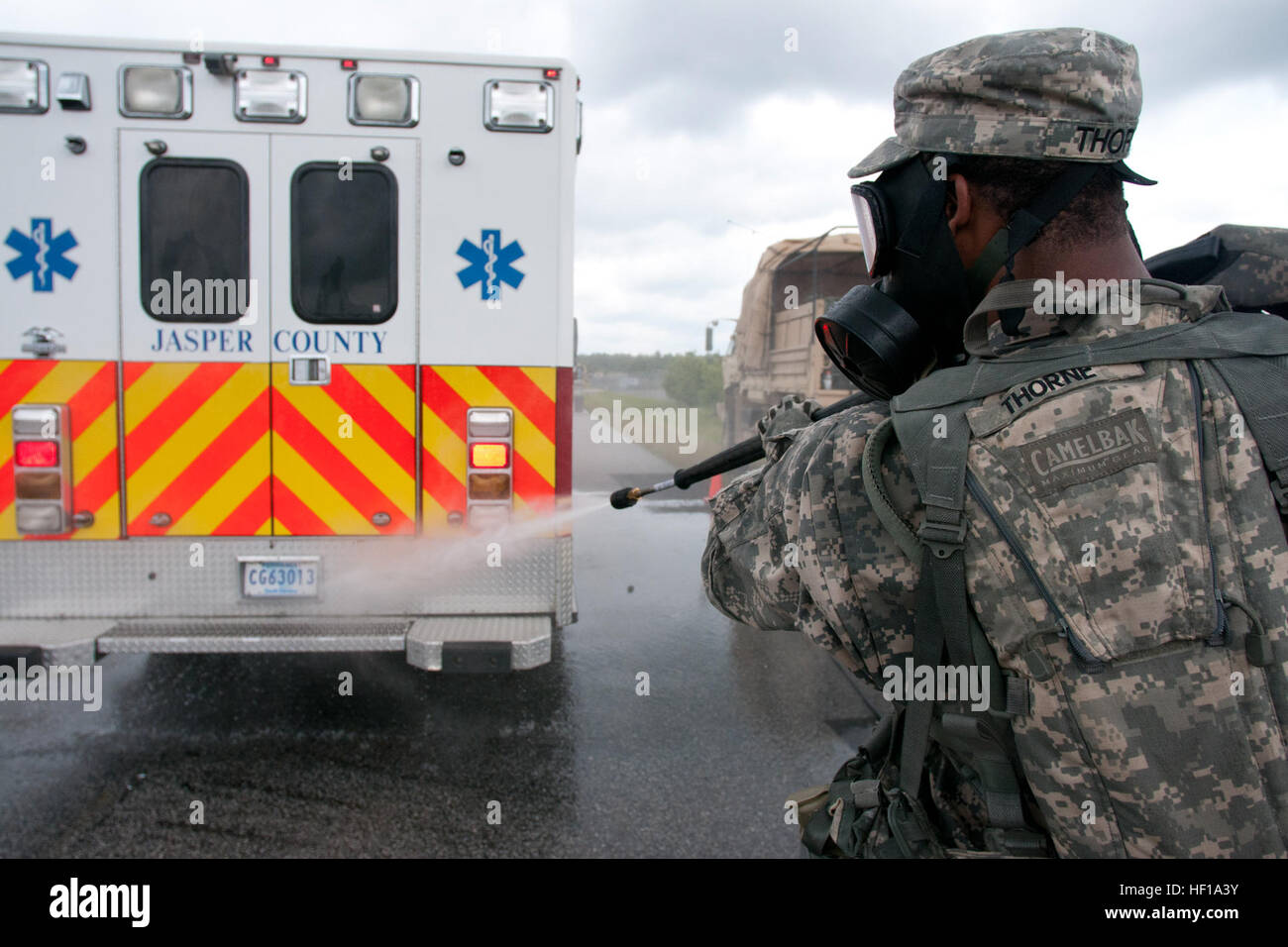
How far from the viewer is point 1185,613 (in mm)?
1176

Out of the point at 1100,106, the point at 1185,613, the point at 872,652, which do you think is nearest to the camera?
the point at 1185,613

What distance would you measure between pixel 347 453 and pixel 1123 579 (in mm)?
3302

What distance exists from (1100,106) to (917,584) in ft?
2.55

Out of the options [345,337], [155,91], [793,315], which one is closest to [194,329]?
[345,337]

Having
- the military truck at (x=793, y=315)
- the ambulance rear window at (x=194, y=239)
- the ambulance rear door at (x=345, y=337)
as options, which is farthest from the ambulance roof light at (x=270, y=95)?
the military truck at (x=793, y=315)

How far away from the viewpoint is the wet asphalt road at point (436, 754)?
331cm

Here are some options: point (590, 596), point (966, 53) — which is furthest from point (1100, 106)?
point (590, 596)

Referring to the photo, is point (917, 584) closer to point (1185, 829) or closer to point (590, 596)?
point (1185, 829)

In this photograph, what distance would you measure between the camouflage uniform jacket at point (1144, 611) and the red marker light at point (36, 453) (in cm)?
381

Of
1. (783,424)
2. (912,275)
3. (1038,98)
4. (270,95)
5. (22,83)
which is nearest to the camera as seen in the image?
(1038,98)

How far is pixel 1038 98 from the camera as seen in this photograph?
133 cm

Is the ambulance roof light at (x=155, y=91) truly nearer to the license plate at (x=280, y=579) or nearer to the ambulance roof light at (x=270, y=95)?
the ambulance roof light at (x=270, y=95)

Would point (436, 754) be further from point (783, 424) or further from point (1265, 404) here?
point (1265, 404)

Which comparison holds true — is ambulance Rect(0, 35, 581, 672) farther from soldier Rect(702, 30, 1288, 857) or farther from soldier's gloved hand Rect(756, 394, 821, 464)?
soldier Rect(702, 30, 1288, 857)
